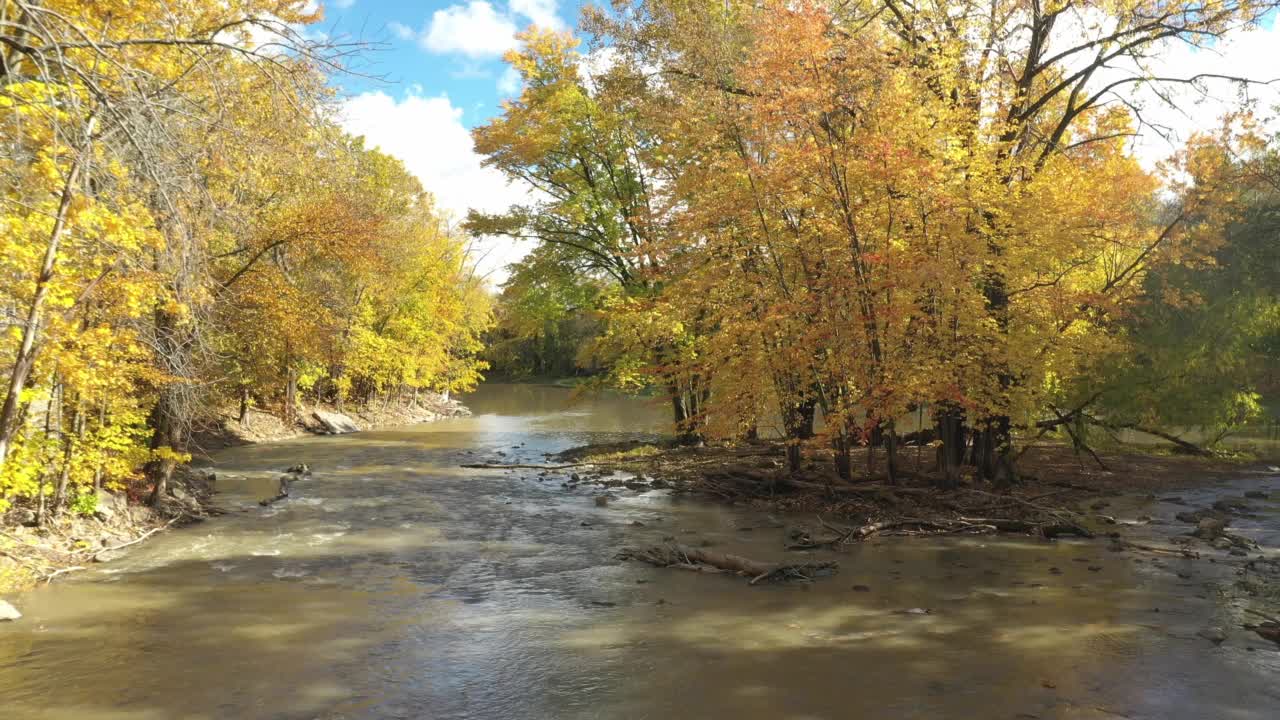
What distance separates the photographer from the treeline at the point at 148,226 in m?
4.97

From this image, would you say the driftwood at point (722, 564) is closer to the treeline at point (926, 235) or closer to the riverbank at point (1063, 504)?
the riverbank at point (1063, 504)

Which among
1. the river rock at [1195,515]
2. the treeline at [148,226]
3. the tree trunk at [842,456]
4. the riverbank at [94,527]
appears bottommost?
the river rock at [1195,515]

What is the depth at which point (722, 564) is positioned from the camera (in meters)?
9.48

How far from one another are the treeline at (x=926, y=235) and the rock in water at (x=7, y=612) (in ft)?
33.7

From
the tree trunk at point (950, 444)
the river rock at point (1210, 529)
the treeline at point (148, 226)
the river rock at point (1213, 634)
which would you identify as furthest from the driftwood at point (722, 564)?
the treeline at point (148, 226)

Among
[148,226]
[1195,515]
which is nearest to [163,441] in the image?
[148,226]

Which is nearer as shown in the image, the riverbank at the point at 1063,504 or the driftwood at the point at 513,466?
the riverbank at the point at 1063,504

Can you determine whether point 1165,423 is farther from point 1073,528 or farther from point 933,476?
point 1073,528

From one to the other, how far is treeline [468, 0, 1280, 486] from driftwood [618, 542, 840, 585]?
3.55 metres

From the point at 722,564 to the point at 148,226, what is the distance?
7.43 m

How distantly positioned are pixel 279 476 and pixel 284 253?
550 centimetres

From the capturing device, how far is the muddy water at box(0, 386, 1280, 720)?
5746 millimetres

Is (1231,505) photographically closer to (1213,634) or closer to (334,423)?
(1213,634)

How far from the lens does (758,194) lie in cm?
1288
